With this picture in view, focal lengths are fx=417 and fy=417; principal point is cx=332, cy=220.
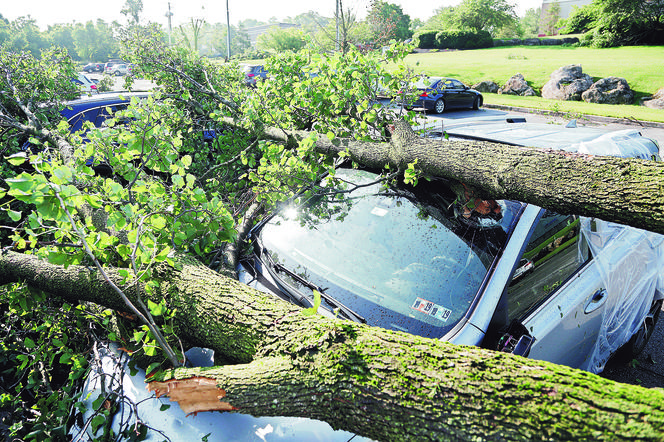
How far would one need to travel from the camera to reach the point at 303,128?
466 centimetres

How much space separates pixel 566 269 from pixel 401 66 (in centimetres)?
217

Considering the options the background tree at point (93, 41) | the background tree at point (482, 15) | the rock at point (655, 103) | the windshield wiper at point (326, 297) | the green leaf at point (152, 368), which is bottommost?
the green leaf at point (152, 368)

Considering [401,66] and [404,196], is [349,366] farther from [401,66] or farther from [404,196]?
[401,66]

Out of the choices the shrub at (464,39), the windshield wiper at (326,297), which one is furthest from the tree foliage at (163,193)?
the shrub at (464,39)

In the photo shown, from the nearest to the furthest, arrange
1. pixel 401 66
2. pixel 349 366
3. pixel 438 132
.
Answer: pixel 349 366 < pixel 401 66 < pixel 438 132

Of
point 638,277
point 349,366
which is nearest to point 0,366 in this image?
point 349,366

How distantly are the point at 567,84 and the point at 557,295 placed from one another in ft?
61.4

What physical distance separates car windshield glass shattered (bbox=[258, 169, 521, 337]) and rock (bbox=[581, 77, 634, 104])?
17163 millimetres

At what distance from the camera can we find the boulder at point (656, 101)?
1505 cm

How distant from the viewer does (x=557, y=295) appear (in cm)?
255

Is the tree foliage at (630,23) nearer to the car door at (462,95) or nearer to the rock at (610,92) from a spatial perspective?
the rock at (610,92)

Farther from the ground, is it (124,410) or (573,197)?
(573,197)

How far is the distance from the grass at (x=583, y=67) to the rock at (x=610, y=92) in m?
0.49

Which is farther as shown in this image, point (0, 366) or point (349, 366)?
point (0, 366)
